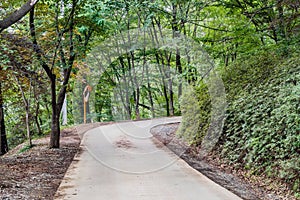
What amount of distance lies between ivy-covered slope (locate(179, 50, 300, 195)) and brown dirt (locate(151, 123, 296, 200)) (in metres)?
0.13

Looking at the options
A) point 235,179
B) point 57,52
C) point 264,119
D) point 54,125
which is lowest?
point 235,179

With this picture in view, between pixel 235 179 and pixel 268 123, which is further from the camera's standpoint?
pixel 268 123

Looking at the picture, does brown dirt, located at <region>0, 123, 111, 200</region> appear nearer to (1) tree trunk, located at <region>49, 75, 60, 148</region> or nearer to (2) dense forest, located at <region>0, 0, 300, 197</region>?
(1) tree trunk, located at <region>49, 75, 60, 148</region>

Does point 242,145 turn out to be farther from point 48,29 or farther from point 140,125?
point 140,125

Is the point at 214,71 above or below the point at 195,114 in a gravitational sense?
above

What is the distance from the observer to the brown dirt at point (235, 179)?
434 cm

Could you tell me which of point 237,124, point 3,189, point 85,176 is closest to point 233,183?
point 237,124

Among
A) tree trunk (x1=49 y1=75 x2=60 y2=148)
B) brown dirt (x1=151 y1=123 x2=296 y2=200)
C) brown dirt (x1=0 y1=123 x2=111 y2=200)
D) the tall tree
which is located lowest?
brown dirt (x1=151 y1=123 x2=296 y2=200)

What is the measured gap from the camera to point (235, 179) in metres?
5.25

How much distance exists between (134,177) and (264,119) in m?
2.63

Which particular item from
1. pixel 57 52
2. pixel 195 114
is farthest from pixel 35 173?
pixel 195 114

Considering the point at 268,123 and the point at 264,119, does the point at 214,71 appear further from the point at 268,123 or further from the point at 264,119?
the point at 268,123

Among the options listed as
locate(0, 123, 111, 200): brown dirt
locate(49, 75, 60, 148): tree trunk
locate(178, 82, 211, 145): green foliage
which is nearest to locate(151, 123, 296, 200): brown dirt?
locate(178, 82, 211, 145): green foliage

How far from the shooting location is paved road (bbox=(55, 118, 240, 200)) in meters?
4.50
